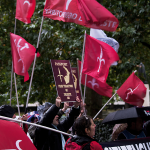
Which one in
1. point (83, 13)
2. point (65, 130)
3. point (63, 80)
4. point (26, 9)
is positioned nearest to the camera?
point (65, 130)

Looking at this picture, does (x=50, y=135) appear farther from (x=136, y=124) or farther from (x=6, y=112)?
(x=136, y=124)

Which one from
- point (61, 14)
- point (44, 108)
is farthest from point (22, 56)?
point (44, 108)

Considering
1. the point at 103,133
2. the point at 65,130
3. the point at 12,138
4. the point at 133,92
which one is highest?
the point at 12,138

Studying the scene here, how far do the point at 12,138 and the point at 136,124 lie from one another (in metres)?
3.43

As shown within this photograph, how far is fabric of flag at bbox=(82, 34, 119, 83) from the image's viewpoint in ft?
19.3

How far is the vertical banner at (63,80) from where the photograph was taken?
447 centimetres

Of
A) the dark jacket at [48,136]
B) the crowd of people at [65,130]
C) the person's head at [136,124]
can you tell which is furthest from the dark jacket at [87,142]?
the person's head at [136,124]

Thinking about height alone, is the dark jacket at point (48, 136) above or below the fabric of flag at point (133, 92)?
above

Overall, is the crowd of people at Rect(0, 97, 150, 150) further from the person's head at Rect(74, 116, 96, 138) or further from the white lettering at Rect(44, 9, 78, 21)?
the white lettering at Rect(44, 9, 78, 21)

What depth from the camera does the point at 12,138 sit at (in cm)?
210

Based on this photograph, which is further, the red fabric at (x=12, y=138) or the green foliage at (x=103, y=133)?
the green foliage at (x=103, y=133)

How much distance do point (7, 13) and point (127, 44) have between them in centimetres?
515

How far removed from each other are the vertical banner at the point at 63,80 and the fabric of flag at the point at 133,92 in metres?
2.28

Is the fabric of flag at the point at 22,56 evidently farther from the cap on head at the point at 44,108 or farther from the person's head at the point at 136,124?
the person's head at the point at 136,124
